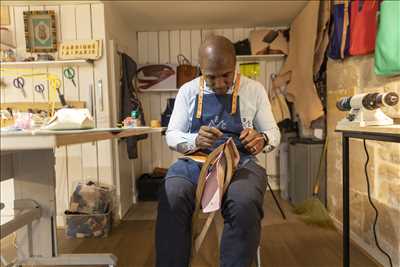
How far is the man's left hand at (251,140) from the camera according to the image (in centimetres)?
122

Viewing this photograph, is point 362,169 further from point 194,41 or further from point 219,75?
point 194,41

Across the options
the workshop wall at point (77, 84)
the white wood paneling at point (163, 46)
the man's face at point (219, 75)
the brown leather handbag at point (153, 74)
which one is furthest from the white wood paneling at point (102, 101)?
the man's face at point (219, 75)

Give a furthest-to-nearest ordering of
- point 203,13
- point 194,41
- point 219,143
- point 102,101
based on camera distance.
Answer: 1. point 194,41
2. point 203,13
3. point 102,101
4. point 219,143

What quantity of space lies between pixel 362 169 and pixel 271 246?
751 mm

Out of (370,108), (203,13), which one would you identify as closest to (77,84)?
(203,13)

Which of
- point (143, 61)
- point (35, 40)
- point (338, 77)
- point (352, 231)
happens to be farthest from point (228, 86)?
point (143, 61)

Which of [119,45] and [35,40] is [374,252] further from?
[35,40]

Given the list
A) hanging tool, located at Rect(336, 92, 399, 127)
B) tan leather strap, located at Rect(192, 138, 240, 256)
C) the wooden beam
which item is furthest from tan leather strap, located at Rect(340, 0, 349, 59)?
the wooden beam

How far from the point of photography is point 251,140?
4.01ft

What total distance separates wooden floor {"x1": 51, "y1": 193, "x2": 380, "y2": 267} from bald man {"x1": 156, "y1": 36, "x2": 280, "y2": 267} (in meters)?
0.58

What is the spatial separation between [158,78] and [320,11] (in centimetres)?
179

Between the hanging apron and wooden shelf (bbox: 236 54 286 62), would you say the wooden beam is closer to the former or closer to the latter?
the hanging apron

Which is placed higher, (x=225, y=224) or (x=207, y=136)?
(x=207, y=136)

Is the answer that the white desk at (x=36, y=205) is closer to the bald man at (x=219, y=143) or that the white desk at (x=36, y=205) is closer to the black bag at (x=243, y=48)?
the bald man at (x=219, y=143)
